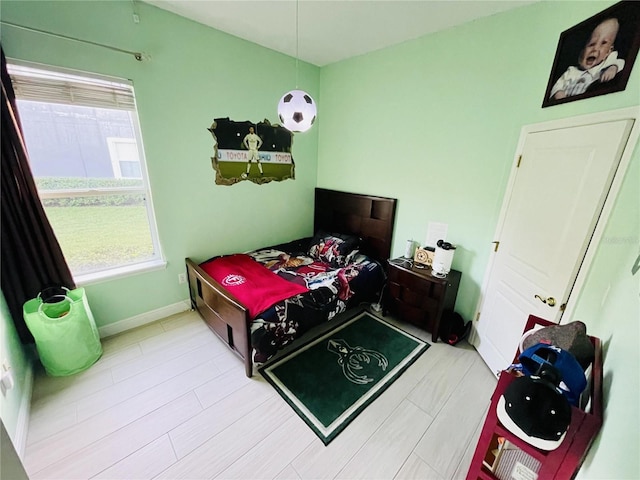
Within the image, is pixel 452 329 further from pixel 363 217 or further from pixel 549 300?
pixel 363 217

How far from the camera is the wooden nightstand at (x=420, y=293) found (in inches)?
89.1

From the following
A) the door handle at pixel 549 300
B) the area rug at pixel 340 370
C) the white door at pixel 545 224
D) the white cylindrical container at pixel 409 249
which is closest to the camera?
the white door at pixel 545 224

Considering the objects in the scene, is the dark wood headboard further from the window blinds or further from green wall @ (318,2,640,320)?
the window blinds

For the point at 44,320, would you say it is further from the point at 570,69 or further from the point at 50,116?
the point at 570,69

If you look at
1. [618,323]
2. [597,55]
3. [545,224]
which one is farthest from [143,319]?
[597,55]

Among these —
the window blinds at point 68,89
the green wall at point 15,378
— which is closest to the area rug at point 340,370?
the green wall at point 15,378

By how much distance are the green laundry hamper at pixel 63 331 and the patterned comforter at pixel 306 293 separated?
1.26 m

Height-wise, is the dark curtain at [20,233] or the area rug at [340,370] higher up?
the dark curtain at [20,233]

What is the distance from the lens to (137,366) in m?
1.99

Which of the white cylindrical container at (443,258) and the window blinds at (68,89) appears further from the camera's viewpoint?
the white cylindrical container at (443,258)

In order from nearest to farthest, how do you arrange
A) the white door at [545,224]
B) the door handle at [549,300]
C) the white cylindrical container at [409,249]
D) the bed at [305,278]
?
the white door at [545,224], the door handle at [549,300], the bed at [305,278], the white cylindrical container at [409,249]

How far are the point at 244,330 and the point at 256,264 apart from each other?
0.97 meters

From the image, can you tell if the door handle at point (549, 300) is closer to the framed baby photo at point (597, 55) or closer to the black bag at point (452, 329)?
the black bag at point (452, 329)

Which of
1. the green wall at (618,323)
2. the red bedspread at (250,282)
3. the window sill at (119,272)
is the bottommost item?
the red bedspread at (250,282)
